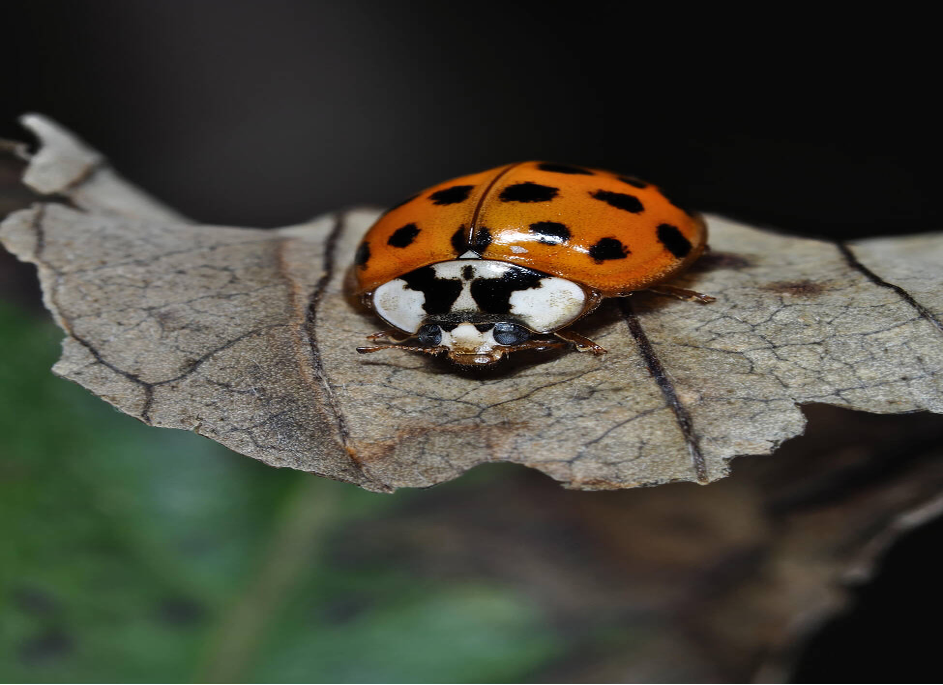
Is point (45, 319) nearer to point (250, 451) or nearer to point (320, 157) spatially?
point (250, 451)

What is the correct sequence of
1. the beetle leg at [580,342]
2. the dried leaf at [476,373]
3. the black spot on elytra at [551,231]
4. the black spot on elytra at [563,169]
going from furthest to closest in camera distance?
the black spot on elytra at [563,169] → the black spot on elytra at [551,231] → the beetle leg at [580,342] → the dried leaf at [476,373]

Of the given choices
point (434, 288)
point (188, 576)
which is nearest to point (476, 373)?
point (434, 288)

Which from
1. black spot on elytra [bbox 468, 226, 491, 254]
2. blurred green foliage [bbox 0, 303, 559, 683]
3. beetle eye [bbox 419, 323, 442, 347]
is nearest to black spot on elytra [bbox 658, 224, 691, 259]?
black spot on elytra [bbox 468, 226, 491, 254]

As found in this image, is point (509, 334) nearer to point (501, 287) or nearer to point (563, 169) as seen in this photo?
point (501, 287)

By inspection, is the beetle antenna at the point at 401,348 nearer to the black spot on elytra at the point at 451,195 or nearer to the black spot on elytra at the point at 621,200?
the black spot on elytra at the point at 451,195

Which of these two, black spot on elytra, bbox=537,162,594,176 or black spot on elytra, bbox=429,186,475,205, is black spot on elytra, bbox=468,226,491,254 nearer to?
black spot on elytra, bbox=429,186,475,205

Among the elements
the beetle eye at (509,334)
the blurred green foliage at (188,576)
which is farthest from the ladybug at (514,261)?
the blurred green foliage at (188,576)
